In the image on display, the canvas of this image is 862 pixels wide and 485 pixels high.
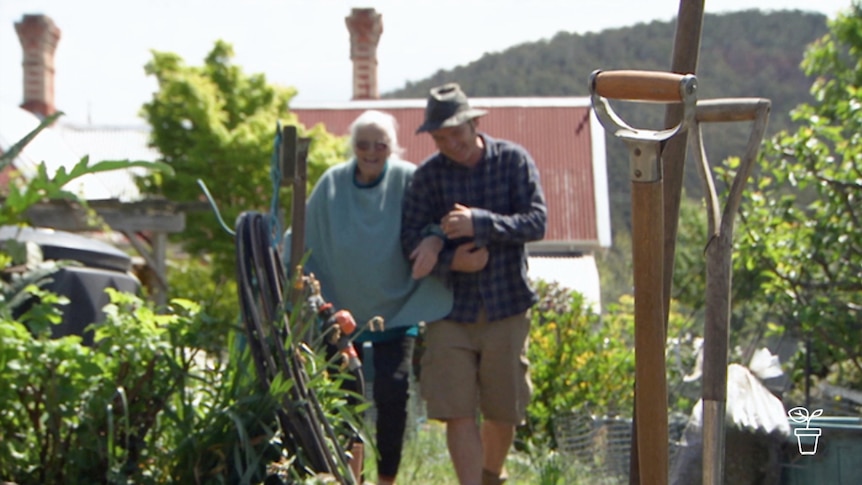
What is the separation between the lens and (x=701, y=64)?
26.2 meters

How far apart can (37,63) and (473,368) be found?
98.6ft

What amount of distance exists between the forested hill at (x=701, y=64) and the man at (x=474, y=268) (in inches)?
479

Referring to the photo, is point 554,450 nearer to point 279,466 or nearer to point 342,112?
point 279,466

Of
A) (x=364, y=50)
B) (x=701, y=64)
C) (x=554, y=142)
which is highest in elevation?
(x=364, y=50)

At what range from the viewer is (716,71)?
25594mm

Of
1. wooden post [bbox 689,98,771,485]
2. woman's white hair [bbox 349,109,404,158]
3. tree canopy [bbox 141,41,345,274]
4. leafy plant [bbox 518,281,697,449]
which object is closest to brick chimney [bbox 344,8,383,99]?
tree canopy [bbox 141,41,345,274]

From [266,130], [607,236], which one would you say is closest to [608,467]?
[266,130]

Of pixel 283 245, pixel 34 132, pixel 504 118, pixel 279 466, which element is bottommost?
pixel 279 466

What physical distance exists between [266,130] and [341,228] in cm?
1656

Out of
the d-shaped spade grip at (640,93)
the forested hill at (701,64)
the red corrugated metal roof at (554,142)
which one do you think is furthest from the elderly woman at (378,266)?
the red corrugated metal roof at (554,142)

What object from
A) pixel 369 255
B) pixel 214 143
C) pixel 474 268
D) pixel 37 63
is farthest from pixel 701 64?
pixel 474 268

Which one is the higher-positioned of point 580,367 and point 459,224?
point 459,224

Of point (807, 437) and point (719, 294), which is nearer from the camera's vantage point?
point (719, 294)

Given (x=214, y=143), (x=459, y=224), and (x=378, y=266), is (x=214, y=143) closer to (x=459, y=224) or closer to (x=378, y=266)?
(x=378, y=266)
